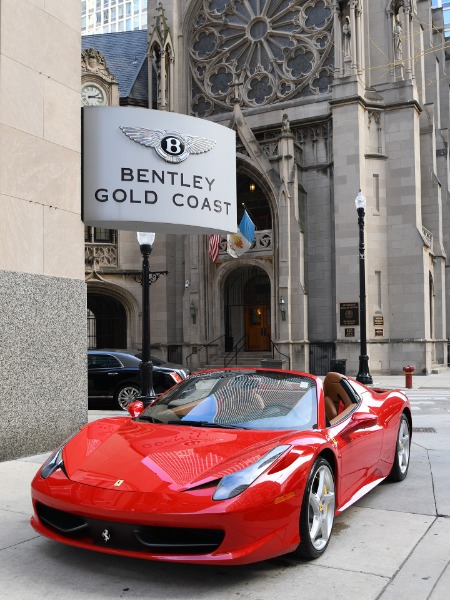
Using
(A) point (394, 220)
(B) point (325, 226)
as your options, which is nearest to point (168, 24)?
(B) point (325, 226)

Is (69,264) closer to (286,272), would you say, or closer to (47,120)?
(47,120)

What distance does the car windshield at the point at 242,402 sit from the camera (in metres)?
5.11

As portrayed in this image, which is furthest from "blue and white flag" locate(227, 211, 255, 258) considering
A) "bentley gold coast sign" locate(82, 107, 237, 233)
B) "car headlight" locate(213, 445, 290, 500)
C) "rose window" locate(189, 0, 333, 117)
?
"car headlight" locate(213, 445, 290, 500)

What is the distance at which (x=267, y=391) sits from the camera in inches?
213

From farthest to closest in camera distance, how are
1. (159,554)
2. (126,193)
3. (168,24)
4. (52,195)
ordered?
(168,24)
(126,193)
(52,195)
(159,554)

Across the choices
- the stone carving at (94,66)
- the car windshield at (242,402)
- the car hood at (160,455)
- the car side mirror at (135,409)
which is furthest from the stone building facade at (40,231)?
the stone carving at (94,66)

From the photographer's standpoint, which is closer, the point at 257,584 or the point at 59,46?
the point at 257,584

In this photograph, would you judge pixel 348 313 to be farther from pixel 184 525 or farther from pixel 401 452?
pixel 184 525

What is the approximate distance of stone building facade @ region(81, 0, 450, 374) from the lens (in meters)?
27.0

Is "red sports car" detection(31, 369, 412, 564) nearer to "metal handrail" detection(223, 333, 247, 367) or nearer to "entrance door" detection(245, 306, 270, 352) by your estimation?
"metal handrail" detection(223, 333, 247, 367)

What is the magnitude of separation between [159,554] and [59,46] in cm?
722

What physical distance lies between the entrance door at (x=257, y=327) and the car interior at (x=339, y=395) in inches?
1028

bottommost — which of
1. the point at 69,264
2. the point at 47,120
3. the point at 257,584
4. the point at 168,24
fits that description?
the point at 257,584

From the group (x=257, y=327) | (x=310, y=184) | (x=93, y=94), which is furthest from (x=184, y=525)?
(x=93, y=94)
